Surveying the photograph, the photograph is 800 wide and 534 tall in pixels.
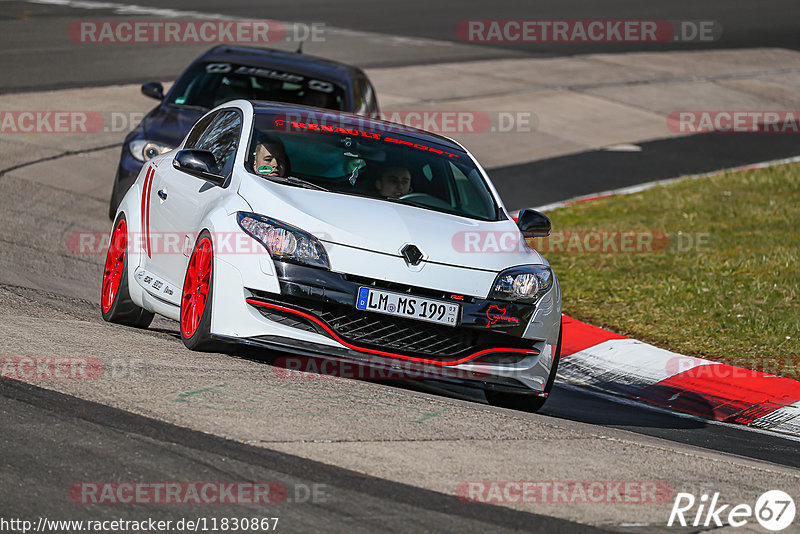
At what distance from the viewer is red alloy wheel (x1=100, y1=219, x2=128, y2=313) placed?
8.15 metres

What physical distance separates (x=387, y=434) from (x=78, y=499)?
1.60 metres

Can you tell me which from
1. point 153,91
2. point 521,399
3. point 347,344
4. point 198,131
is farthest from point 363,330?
point 153,91

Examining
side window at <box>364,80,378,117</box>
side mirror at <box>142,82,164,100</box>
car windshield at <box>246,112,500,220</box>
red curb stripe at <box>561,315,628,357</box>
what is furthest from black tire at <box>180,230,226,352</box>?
side window at <box>364,80,378,117</box>

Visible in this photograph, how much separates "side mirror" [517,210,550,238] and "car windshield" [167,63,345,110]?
190 inches

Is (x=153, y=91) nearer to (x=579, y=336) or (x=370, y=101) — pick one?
(x=370, y=101)

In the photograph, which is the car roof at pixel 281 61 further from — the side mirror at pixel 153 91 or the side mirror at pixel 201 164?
the side mirror at pixel 201 164

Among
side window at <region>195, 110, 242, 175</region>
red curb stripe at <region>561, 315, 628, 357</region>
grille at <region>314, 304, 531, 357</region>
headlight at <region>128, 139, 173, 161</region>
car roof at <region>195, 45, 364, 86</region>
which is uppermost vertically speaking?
car roof at <region>195, 45, 364, 86</region>

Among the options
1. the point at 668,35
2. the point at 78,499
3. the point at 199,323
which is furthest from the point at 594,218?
the point at 668,35

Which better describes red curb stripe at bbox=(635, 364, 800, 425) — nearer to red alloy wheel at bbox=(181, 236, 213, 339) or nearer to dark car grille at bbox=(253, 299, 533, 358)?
dark car grille at bbox=(253, 299, 533, 358)

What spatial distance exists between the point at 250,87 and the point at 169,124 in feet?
3.58

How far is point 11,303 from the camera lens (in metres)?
7.96

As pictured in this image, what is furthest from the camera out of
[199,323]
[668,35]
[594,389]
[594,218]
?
[668,35]

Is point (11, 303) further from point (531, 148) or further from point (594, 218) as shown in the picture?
point (531, 148)

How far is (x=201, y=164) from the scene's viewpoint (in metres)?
7.31
